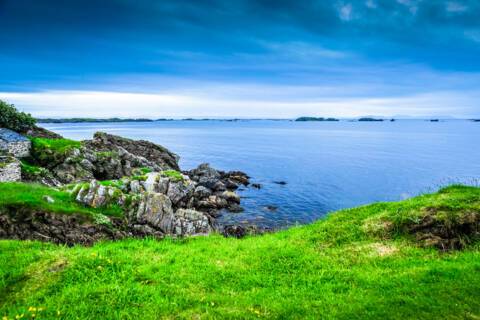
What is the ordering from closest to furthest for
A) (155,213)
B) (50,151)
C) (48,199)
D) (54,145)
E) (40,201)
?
(40,201), (48,199), (155,213), (50,151), (54,145)

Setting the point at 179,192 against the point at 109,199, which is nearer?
the point at 109,199

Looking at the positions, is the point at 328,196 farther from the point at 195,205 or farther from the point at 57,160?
the point at 57,160

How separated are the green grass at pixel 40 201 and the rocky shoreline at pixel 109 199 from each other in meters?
0.31

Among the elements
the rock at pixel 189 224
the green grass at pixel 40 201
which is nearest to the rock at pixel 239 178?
the rock at pixel 189 224

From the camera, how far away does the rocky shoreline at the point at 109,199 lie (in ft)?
63.7

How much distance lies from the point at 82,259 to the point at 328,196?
4174cm

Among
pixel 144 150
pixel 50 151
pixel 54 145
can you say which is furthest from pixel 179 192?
pixel 144 150

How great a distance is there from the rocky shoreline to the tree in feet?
5.95

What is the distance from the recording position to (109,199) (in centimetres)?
2323

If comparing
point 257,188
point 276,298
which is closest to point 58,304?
point 276,298

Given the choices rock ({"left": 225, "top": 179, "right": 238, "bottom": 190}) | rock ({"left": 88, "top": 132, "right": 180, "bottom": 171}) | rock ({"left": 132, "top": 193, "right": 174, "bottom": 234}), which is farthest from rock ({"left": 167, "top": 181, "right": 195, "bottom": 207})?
rock ({"left": 88, "top": 132, "right": 180, "bottom": 171})

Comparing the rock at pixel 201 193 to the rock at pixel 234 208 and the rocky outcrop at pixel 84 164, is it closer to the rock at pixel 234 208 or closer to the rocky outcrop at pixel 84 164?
the rock at pixel 234 208

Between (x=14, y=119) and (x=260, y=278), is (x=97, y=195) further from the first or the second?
(x=14, y=119)

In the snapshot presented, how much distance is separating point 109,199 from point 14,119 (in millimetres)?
28574
